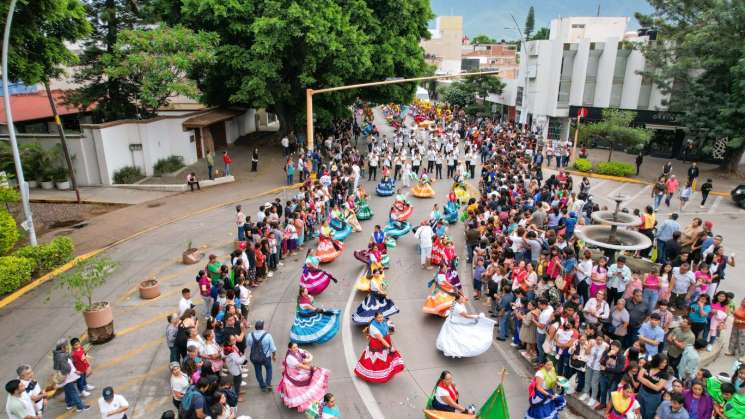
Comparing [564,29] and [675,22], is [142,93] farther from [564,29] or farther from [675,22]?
[564,29]

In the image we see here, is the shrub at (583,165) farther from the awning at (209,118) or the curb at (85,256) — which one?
the awning at (209,118)

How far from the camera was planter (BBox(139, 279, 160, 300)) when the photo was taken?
13703 mm

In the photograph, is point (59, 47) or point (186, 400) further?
point (59, 47)

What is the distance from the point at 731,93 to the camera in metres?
26.2

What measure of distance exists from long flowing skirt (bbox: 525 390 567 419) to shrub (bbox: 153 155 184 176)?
76.8ft

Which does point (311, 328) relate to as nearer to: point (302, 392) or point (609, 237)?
point (302, 392)

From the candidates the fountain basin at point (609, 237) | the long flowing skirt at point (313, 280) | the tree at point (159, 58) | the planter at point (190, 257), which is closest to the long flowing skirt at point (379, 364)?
the long flowing skirt at point (313, 280)

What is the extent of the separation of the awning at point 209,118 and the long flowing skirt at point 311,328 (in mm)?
20383

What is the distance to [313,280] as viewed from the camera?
44.1 feet

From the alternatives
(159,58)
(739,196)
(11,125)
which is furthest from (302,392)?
(739,196)

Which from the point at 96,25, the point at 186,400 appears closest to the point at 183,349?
the point at 186,400

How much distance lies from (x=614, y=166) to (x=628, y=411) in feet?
80.8

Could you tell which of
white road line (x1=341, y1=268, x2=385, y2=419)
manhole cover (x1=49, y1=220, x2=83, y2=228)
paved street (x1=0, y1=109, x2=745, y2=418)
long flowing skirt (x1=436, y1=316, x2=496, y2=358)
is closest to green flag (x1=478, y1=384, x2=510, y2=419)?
paved street (x1=0, y1=109, x2=745, y2=418)

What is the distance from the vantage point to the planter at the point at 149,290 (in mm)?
13703
